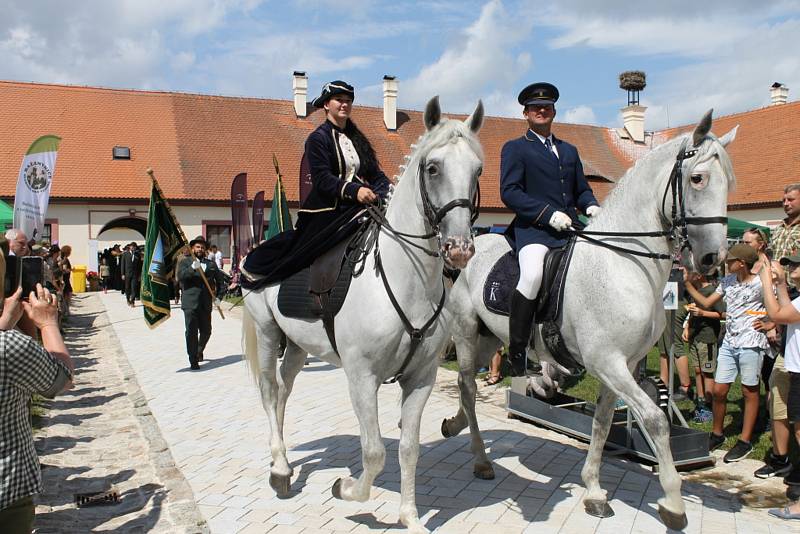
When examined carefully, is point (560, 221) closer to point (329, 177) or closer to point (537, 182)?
point (537, 182)

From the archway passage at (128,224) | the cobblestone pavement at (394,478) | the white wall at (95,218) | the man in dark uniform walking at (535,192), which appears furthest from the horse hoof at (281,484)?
the archway passage at (128,224)

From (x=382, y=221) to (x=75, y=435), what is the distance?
5.28m

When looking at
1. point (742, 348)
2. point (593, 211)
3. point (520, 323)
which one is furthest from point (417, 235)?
point (742, 348)

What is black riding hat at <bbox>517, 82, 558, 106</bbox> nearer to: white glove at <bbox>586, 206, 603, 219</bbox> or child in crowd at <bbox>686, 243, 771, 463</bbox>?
white glove at <bbox>586, 206, 603, 219</bbox>

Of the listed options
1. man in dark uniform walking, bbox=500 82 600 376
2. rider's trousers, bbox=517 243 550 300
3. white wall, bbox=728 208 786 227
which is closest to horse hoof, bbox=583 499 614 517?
man in dark uniform walking, bbox=500 82 600 376

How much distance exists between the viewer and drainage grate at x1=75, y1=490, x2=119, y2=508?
5.46m

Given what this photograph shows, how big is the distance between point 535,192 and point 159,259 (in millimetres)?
6790

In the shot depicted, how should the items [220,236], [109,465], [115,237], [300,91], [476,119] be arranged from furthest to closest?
[300,91] < [115,237] < [220,236] < [109,465] < [476,119]

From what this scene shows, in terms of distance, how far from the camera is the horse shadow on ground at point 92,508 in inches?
197

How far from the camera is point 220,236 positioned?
32.4 metres

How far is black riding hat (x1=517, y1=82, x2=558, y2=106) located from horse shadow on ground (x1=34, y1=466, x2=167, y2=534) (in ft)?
14.5

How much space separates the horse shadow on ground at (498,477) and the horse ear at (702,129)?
8.91 ft

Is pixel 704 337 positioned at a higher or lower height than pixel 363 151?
lower

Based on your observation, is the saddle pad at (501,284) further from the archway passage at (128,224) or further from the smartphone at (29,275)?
the archway passage at (128,224)
